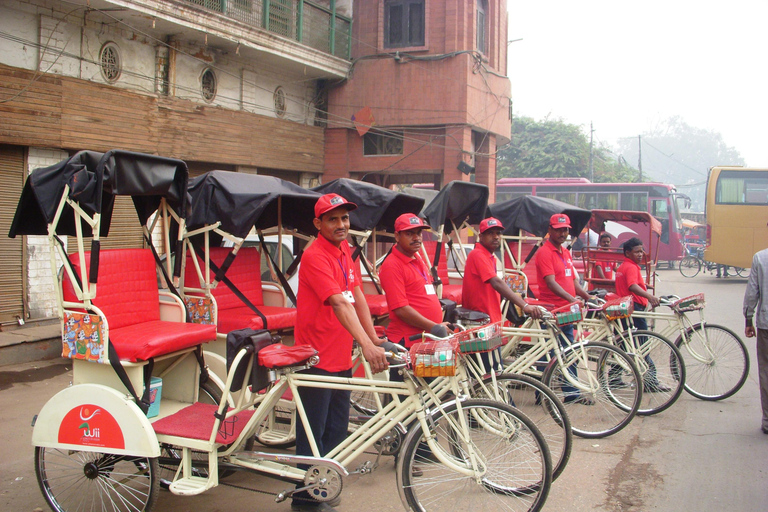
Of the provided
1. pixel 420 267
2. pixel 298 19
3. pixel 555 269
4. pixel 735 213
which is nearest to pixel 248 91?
pixel 298 19

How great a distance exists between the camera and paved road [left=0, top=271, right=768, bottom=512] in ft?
13.9

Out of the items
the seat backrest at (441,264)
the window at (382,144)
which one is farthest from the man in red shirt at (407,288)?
the window at (382,144)

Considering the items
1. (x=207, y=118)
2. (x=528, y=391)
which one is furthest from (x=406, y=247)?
(x=207, y=118)

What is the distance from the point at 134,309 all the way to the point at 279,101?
10722mm

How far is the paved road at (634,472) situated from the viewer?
13.9 ft

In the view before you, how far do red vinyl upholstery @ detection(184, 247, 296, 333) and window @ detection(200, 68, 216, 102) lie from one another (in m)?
6.98

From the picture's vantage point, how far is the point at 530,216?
9125 mm

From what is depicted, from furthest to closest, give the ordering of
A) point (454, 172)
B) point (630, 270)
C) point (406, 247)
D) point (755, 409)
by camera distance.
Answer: point (454, 172), point (630, 270), point (755, 409), point (406, 247)

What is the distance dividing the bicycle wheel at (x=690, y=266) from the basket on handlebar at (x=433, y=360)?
76.9 ft

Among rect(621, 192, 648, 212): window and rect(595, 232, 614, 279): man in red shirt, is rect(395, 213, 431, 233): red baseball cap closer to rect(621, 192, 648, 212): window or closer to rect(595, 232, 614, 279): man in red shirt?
rect(595, 232, 614, 279): man in red shirt

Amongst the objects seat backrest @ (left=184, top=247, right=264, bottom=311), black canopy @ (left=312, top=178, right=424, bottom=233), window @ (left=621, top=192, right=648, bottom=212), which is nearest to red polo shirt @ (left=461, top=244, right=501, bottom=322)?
black canopy @ (left=312, top=178, right=424, bottom=233)

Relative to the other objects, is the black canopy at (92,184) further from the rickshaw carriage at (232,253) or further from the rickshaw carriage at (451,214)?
the rickshaw carriage at (451,214)

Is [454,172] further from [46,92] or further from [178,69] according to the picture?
[46,92]

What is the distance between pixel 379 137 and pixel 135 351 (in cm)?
1273
